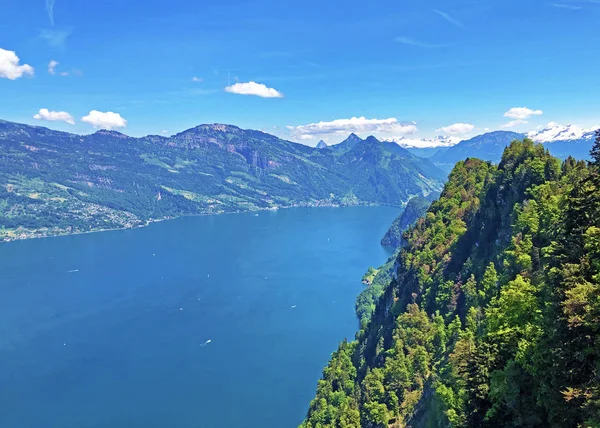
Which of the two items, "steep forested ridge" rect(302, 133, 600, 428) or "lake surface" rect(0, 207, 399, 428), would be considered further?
"lake surface" rect(0, 207, 399, 428)

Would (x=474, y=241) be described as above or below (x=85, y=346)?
above

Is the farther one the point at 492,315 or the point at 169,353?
the point at 169,353

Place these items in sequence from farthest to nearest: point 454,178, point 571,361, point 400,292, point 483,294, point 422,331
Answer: point 454,178 → point 400,292 → point 422,331 → point 483,294 → point 571,361

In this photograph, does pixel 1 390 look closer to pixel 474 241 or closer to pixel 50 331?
pixel 50 331

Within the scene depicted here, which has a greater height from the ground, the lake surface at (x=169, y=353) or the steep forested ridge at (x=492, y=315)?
the steep forested ridge at (x=492, y=315)

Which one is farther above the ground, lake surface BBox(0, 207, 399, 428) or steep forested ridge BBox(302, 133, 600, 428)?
steep forested ridge BBox(302, 133, 600, 428)

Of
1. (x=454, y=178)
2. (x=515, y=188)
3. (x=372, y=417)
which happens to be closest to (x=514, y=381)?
(x=372, y=417)

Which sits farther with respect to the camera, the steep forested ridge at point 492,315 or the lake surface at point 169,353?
the lake surface at point 169,353

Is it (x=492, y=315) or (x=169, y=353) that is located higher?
(x=492, y=315)
